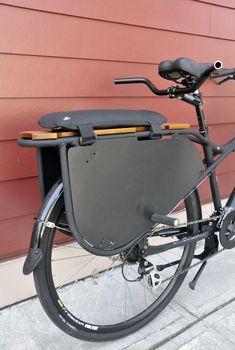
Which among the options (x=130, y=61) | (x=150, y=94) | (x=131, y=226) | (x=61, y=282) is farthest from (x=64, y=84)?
(x=61, y=282)

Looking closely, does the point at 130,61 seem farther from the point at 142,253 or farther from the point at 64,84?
the point at 142,253

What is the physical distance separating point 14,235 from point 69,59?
948 millimetres

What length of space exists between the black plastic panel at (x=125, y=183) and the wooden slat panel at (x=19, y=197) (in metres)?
0.60

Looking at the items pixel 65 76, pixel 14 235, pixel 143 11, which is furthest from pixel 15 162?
pixel 143 11

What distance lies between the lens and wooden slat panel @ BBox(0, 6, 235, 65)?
154 centimetres

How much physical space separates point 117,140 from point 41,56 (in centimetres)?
67

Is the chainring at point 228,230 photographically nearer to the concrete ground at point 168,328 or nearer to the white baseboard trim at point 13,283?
the concrete ground at point 168,328

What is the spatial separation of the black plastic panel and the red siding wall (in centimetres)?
58

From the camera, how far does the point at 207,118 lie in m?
2.38

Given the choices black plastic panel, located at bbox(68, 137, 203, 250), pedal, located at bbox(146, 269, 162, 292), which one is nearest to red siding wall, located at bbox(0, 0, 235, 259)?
black plastic panel, located at bbox(68, 137, 203, 250)

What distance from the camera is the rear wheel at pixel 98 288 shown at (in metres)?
1.33

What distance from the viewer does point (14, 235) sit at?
5.73 feet

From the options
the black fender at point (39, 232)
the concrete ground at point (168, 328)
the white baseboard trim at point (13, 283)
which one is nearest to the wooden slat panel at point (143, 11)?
the black fender at point (39, 232)

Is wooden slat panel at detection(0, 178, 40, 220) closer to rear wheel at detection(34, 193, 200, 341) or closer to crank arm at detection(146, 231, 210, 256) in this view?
rear wheel at detection(34, 193, 200, 341)
